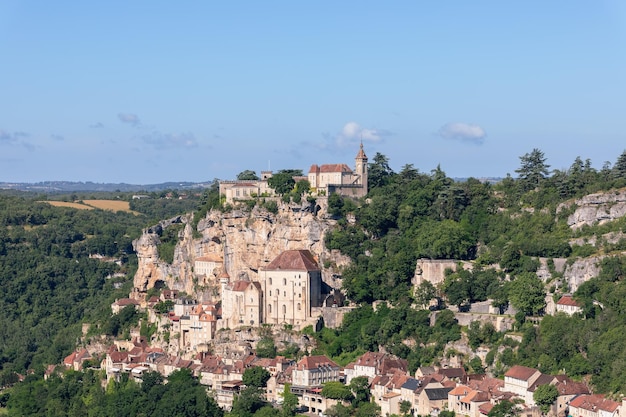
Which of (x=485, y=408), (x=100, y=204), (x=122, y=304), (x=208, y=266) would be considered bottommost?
(x=485, y=408)

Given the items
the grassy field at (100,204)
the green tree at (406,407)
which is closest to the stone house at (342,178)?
the green tree at (406,407)

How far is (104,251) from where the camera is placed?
451 ft

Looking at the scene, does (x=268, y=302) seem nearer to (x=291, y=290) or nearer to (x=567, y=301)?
(x=291, y=290)

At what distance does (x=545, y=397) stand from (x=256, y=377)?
20372 millimetres

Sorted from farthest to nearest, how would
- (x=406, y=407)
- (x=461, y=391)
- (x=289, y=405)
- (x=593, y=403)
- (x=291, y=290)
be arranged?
(x=291, y=290)
(x=289, y=405)
(x=406, y=407)
(x=461, y=391)
(x=593, y=403)

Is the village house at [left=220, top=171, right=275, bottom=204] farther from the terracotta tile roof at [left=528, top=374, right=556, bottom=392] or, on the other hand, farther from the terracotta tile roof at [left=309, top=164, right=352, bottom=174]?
the terracotta tile roof at [left=528, top=374, right=556, bottom=392]

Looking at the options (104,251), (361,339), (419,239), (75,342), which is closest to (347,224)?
(419,239)

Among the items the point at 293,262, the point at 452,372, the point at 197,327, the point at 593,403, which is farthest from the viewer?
the point at 197,327

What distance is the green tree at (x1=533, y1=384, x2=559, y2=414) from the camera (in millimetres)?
65375

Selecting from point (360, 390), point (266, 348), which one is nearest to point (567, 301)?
point (360, 390)

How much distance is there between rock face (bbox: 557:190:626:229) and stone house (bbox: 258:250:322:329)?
17.9 metres

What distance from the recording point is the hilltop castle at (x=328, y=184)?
92.8 m

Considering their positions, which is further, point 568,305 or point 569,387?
point 568,305

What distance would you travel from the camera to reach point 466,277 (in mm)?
80812
